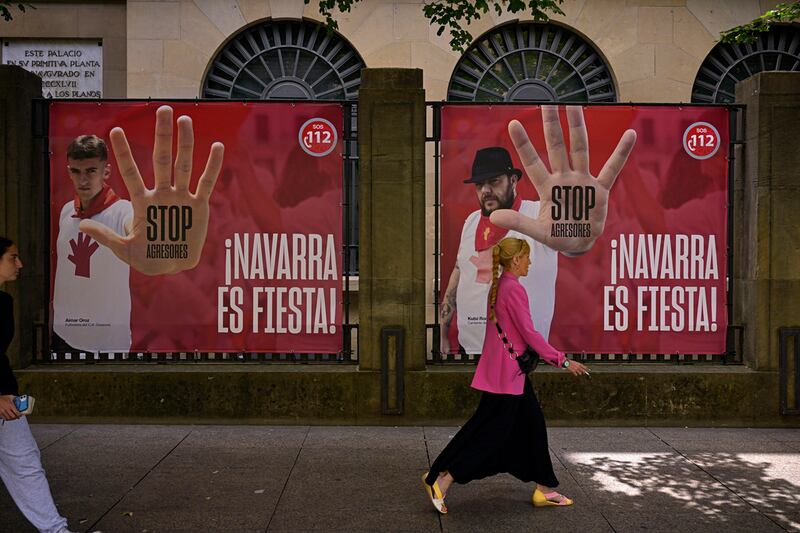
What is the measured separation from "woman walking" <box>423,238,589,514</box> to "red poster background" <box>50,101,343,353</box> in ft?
10.1

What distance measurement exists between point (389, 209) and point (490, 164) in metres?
1.16

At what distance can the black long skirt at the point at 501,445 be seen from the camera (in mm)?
5734

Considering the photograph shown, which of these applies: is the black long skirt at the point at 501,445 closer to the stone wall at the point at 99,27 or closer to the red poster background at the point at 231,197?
the red poster background at the point at 231,197

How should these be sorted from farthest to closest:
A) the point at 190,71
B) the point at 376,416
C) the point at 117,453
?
1. the point at 190,71
2. the point at 376,416
3. the point at 117,453

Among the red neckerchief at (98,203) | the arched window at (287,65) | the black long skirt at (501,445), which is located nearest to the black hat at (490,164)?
the black long skirt at (501,445)

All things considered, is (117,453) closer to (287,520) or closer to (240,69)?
(287,520)

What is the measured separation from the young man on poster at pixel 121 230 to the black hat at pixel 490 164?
8.69 feet

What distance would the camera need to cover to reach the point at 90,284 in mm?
8680

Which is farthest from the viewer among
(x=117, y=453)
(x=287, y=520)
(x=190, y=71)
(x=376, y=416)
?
(x=190, y=71)

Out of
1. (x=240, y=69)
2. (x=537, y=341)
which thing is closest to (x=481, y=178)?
(x=537, y=341)

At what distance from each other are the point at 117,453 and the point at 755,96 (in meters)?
7.08

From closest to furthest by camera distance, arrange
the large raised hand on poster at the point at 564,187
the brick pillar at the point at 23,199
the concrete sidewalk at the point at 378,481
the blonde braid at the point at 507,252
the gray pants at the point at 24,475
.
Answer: the gray pants at the point at 24,475, the concrete sidewalk at the point at 378,481, the blonde braid at the point at 507,252, the brick pillar at the point at 23,199, the large raised hand on poster at the point at 564,187

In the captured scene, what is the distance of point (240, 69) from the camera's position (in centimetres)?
1454

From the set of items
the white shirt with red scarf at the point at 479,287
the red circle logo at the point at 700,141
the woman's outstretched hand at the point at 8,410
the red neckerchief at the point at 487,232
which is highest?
the red circle logo at the point at 700,141
